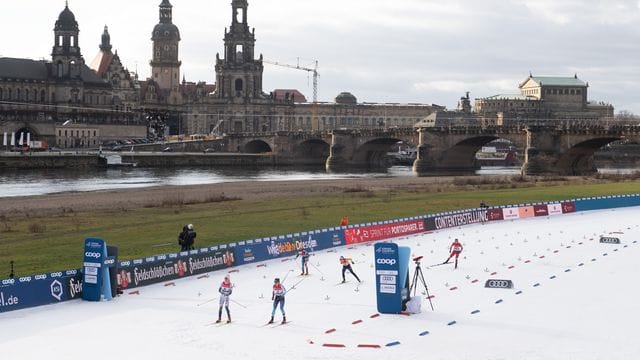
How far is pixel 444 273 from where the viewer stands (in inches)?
1428

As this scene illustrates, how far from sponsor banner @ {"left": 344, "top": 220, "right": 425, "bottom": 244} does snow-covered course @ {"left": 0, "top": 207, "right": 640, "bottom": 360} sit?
4.88 m

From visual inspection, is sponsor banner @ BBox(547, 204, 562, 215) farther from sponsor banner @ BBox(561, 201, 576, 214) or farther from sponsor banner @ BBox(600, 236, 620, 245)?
sponsor banner @ BBox(600, 236, 620, 245)

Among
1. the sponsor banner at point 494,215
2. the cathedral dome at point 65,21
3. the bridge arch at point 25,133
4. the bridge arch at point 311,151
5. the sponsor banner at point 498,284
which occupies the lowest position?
the sponsor banner at point 498,284

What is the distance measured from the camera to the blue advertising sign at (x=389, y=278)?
28.0 m

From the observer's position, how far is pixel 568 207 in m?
62.4

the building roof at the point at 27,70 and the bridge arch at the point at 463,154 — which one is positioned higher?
the building roof at the point at 27,70

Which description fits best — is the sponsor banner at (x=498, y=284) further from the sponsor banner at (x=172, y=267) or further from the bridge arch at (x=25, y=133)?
the bridge arch at (x=25, y=133)

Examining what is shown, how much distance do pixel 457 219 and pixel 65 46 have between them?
14515cm

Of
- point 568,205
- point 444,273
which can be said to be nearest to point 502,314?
point 444,273

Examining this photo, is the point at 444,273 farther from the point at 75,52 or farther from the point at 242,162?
the point at 75,52

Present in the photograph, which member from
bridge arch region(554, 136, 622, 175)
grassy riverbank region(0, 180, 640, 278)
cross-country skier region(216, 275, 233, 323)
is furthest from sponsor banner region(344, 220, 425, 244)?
bridge arch region(554, 136, 622, 175)

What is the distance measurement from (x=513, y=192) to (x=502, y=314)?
50713mm

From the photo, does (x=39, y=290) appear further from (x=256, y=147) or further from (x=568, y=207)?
(x=256, y=147)

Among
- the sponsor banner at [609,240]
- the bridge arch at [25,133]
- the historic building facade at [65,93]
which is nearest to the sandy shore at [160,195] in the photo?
the sponsor banner at [609,240]
